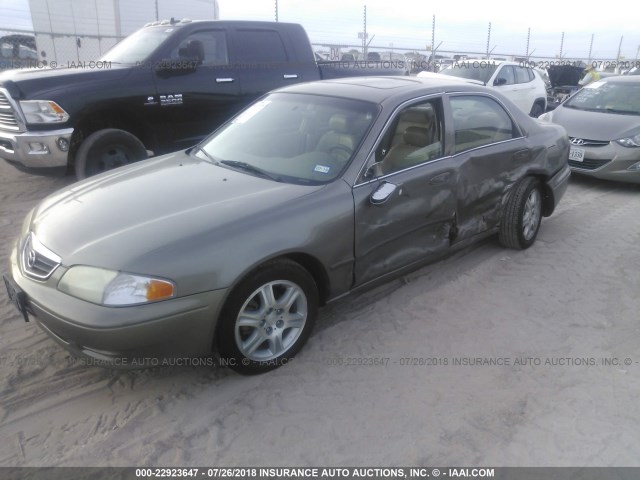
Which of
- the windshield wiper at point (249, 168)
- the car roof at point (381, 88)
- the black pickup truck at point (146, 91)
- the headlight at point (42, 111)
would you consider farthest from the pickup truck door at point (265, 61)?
the windshield wiper at point (249, 168)

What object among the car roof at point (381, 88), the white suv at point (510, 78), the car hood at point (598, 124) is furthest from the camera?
the white suv at point (510, 78)

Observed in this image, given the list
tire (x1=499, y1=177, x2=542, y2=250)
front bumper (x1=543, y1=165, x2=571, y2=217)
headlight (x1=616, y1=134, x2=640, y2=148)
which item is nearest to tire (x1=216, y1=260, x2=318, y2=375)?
tire (x1=499, y1=177, x2=542, y2=250)

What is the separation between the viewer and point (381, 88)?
3.84 meters

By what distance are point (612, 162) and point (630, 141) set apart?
38 cm

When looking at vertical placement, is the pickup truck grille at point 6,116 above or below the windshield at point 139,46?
below

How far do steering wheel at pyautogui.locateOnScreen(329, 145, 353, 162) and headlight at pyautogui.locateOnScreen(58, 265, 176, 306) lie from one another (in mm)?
1429

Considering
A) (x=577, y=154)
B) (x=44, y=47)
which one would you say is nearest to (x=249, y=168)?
(x=577, y=154)

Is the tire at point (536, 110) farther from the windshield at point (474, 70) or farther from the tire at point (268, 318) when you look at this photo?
the tire at point (268, 318)

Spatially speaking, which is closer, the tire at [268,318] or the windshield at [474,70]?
the tire at [268,318]

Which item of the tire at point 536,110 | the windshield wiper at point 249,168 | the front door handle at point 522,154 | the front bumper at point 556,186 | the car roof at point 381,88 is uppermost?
the car roof at point 381,88

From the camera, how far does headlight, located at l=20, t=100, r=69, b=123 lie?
17.8ft

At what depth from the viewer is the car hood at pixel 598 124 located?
7.14 meters

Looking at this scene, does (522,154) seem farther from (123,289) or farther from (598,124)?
(598,124)

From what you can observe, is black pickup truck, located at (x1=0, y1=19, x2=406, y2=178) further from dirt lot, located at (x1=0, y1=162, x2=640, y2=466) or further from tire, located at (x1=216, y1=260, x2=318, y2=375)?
tire, located at (x1=216, y1=260, x2=318, y2=375)
